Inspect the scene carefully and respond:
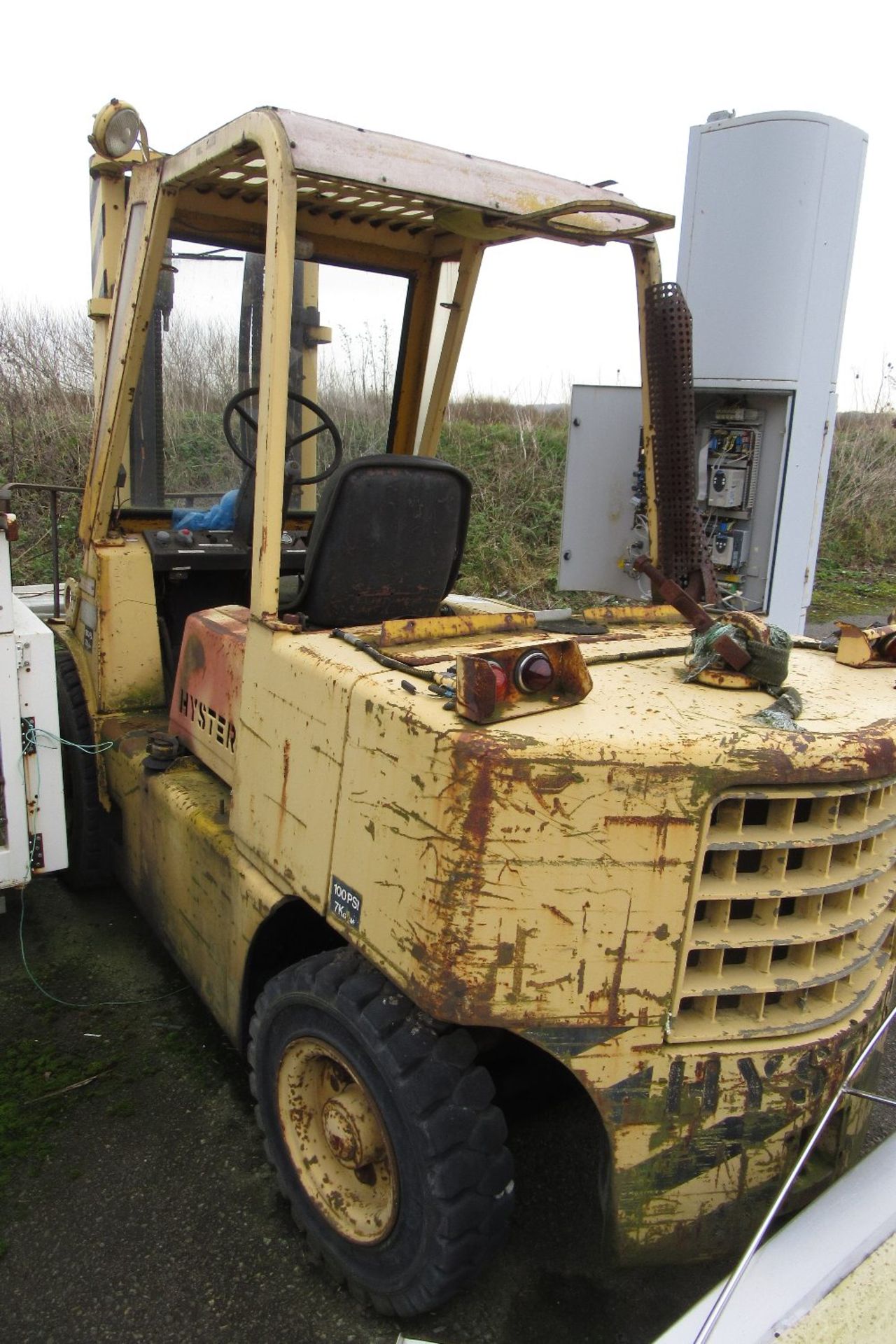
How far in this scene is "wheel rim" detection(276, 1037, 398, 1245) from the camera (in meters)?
2.18

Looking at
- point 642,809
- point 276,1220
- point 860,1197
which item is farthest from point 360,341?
point 860,1197

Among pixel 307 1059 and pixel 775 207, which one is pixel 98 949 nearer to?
pixel 307 1059

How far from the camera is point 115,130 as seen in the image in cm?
328

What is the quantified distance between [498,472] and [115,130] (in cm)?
906

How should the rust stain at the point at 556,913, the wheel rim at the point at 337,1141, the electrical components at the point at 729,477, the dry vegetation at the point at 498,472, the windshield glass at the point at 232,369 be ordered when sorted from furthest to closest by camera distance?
the dry vegetation at the point at 498,472, the electrical components at the point at 729,477, the windshield glass at the point at 232,369, the wheel rim at the point at 337,1141, the rust stain at the point at 556,913

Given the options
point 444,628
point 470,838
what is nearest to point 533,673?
point 470,838

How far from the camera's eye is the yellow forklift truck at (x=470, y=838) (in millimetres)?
1887

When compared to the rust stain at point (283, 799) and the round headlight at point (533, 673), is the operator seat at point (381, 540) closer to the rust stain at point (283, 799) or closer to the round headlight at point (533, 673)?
the rust stain at point (283, 799)

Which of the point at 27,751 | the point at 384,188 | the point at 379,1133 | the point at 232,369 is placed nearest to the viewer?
the point at 379,1133

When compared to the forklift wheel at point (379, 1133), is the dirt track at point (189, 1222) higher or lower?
lower

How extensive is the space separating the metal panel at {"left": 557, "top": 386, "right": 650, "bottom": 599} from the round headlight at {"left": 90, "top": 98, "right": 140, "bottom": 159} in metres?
2.93

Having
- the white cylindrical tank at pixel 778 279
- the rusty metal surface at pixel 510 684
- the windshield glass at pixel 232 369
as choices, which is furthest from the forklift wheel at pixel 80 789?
the white cylindrical tank at pixel 778 279

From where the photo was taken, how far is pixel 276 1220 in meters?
2.52

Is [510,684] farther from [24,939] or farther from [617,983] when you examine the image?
[24,939]
